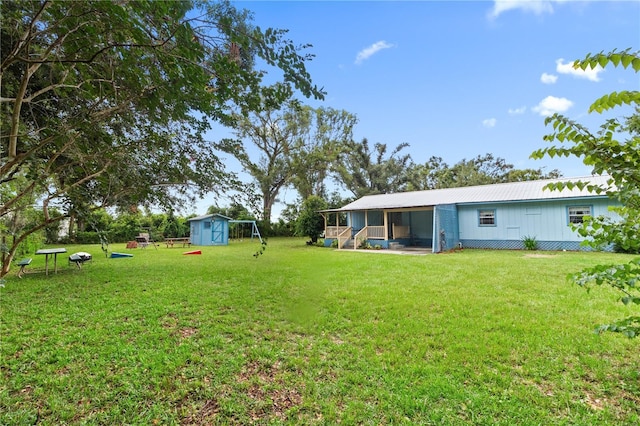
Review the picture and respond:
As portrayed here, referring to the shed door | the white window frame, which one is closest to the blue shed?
the shed door

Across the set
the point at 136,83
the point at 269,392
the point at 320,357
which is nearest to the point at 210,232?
the point at 320,357

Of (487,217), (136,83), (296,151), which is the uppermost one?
(296,151)

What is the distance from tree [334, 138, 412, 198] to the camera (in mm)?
32500

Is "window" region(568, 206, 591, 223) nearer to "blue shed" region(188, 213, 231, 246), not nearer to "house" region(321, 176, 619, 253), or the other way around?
"house" region(321, 176, 619, 253)

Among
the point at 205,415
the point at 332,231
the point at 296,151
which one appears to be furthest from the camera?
the point at 296,151

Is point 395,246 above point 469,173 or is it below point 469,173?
below

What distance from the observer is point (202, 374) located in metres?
3.04

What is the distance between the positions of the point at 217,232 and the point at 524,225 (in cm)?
1838

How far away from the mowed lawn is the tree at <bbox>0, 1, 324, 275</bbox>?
1743 mm

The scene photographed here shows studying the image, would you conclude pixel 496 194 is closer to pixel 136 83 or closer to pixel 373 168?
pixel 136 83

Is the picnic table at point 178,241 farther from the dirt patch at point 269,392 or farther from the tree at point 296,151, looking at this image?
the dirt patch at point 269,392

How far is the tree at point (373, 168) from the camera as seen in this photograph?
107ft

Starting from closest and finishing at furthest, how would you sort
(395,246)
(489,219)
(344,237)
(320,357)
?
(320,357)
(489,219)
(395,246)
(344,237)

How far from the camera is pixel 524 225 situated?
1373 cm
